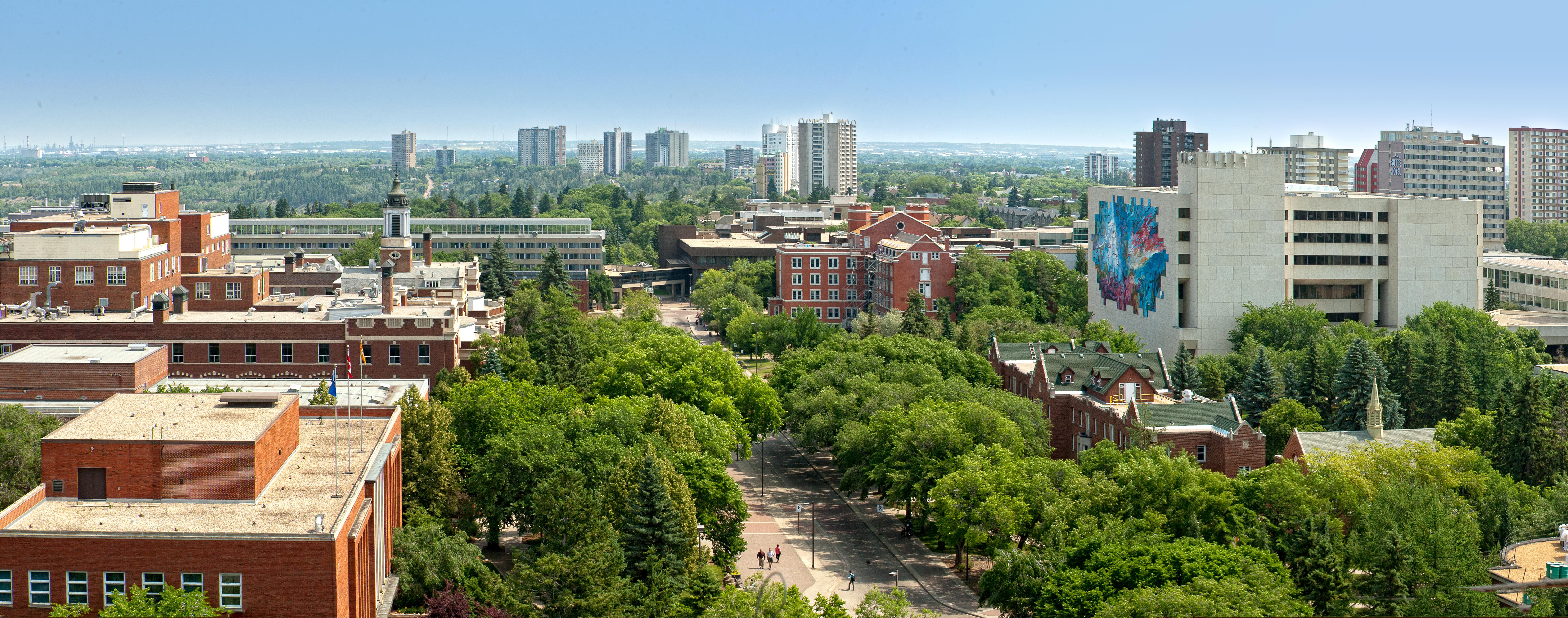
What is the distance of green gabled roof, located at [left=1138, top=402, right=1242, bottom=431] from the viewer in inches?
2940

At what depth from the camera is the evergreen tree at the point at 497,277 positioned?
505 ft

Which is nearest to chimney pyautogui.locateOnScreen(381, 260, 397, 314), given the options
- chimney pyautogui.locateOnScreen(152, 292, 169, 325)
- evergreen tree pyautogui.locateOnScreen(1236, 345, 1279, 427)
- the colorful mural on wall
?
chimney pyautogui.locateOnScreen(152, 292, 169, 325)

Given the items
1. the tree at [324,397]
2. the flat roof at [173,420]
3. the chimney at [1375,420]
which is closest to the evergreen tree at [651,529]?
the tree at [324,397]

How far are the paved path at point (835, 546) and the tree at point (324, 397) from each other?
64.6 ft

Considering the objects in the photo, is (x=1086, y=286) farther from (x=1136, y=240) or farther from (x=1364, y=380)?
(x=1364, y=380)

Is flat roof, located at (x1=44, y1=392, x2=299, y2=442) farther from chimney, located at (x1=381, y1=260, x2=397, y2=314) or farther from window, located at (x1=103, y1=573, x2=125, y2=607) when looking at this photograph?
chimney, located at (x1=381, y1=260, x2=397, y2=314)

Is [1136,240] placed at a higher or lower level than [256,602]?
higher

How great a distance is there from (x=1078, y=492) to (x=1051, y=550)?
662 centimetres

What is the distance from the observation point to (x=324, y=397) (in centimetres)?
6750

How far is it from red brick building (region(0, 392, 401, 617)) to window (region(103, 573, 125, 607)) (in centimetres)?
5

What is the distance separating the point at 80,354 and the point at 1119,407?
51899mm

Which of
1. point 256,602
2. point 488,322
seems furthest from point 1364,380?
point 256,602

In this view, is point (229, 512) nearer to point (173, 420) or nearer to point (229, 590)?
point (229, 590)

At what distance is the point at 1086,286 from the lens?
15375cm
